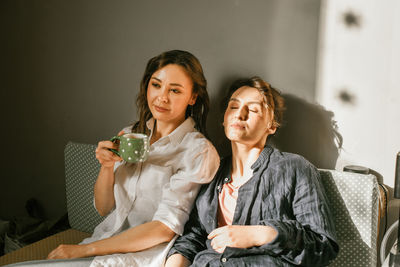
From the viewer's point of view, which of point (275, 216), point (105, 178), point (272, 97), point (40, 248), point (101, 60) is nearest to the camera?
point (275, 216)

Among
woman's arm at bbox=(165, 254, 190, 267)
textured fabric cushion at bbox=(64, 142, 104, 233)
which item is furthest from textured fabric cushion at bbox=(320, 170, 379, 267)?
textured fabric cushion at bbox=(64, 142, 104, 233)

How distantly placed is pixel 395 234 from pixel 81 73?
5.53 ft

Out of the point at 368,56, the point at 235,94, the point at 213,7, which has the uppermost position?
the point at 213,7

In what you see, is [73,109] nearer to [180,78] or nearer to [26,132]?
[26,132]

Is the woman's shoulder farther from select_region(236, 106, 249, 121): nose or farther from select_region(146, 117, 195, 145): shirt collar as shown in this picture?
select_region(146, 117, 195, 145): shirt collar

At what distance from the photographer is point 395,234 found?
150 centimetres

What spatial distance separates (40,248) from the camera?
5.94 ft

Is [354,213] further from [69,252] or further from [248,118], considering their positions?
[69,252]

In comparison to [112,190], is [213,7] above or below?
above

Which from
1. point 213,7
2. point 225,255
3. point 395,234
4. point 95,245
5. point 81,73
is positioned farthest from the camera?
point 81,73

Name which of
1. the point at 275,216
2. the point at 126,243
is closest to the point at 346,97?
the point at 275,216

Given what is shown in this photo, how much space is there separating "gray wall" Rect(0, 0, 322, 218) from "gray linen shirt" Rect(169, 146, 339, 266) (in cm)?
33

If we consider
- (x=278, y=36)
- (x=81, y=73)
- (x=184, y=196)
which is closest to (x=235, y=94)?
(x=278, y=36)

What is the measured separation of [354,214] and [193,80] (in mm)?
771
